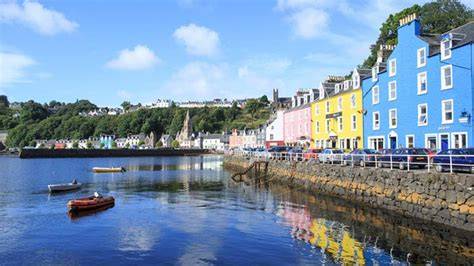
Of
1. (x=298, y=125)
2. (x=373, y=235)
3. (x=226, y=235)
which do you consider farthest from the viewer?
(x=298, y=125)

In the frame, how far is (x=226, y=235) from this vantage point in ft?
74.1

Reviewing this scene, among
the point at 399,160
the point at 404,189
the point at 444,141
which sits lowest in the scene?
the point at 404,189

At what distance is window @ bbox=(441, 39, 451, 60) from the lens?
115 ft

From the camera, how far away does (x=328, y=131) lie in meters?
58.4

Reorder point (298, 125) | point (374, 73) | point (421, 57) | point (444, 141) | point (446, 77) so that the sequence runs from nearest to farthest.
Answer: point (446, 77)
point (444, 141)
point (421, 57)
point (374, 73)
point (298, 125)

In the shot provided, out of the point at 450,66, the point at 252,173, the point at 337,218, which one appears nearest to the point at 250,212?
the point at 337,218

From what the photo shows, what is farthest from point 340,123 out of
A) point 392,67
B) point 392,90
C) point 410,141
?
point 410,141

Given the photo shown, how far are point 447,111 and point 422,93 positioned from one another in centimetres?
332

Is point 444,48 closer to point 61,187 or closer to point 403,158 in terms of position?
point 403,158

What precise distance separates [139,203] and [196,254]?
696 inches

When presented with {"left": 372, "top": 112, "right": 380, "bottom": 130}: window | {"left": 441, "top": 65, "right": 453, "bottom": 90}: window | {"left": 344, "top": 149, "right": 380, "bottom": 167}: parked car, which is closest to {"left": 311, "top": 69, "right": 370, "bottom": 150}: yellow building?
{"left": 372, "top": 112, "right": 380, "bottom": 130}: window

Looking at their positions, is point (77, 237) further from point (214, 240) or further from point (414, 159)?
point (414, 159)

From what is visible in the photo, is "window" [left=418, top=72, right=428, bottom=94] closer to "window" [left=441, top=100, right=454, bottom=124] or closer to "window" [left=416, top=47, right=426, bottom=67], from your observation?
"window" [left=416, top=47, right=426, bottom=67]

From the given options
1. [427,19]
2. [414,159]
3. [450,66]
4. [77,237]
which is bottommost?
[77,237]
